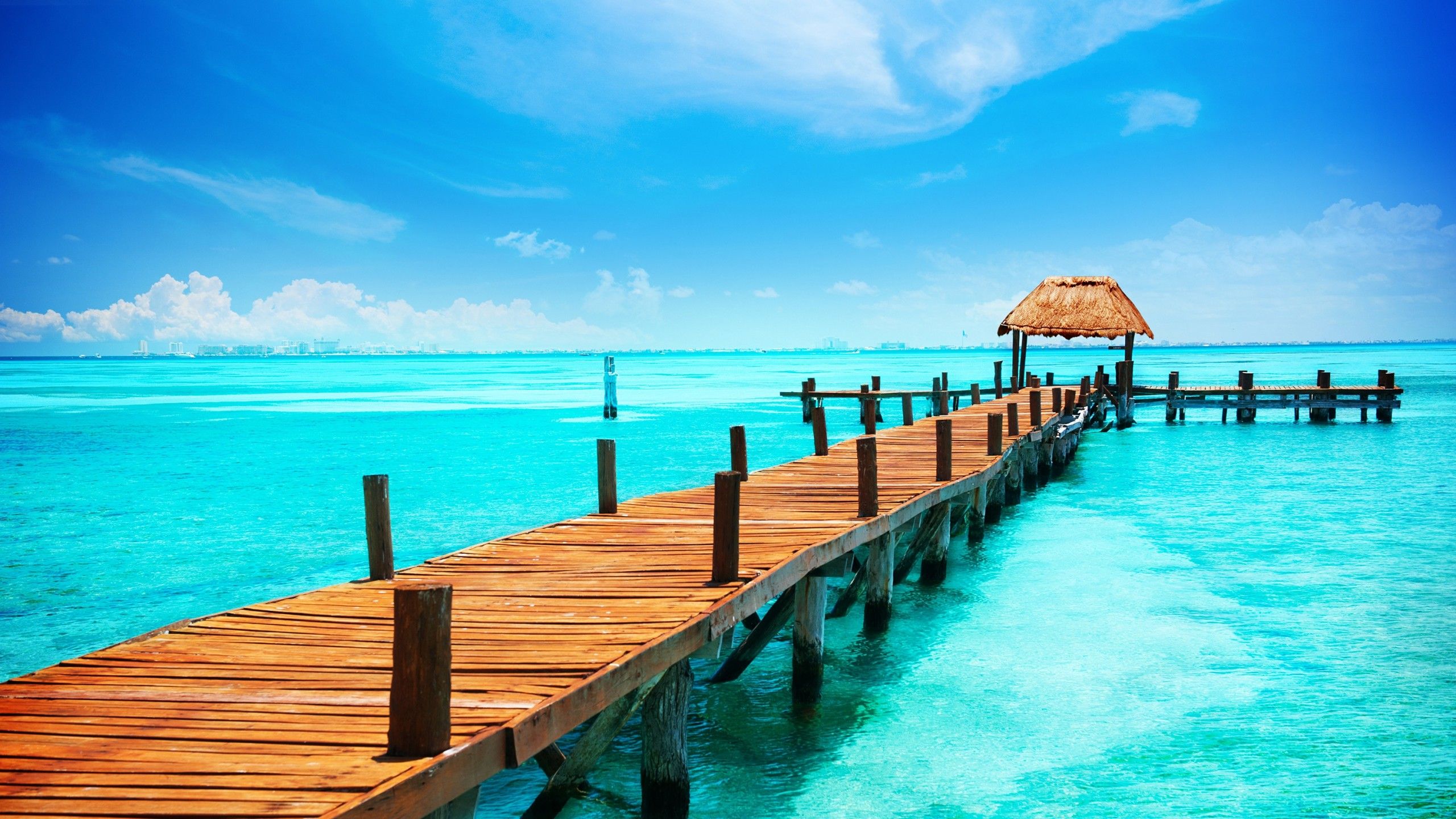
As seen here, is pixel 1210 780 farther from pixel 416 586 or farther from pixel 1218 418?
pixel 1218 418

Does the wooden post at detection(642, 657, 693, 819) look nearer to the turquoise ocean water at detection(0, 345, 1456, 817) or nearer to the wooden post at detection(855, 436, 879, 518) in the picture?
the turquoise ocean water at detection(0, 345, 1456, 817)

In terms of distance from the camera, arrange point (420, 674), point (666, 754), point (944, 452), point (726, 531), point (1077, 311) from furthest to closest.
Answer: point (1077, 311) < point (944, 452) < point (726, 531) < point (666, 754) < point (420, 674)

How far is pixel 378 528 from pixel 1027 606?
7.33 m

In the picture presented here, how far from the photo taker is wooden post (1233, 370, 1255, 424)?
3186 cm

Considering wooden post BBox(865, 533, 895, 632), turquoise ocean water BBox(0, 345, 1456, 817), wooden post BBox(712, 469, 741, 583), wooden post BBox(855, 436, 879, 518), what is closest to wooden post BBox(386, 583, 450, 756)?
wooden post BBox(712, 469, 741, 583)

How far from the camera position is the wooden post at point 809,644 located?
7.51 metres

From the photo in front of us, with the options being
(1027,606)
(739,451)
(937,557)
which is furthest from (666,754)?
(937,557)

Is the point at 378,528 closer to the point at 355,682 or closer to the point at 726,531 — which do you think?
the point at 355,682

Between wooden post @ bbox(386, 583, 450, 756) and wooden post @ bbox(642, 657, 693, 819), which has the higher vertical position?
wooden post @ bbox(386, 583, 450, 756)

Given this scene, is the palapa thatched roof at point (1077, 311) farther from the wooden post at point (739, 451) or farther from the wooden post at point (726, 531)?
the wooden post at point (726, 531)

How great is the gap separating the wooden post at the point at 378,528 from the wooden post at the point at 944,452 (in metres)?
6.12

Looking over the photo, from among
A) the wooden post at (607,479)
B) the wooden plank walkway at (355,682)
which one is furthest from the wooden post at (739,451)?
the wooden plank walkway at (355,682)

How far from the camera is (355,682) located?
14.2 feet

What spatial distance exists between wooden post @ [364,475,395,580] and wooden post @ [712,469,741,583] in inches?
88.6
